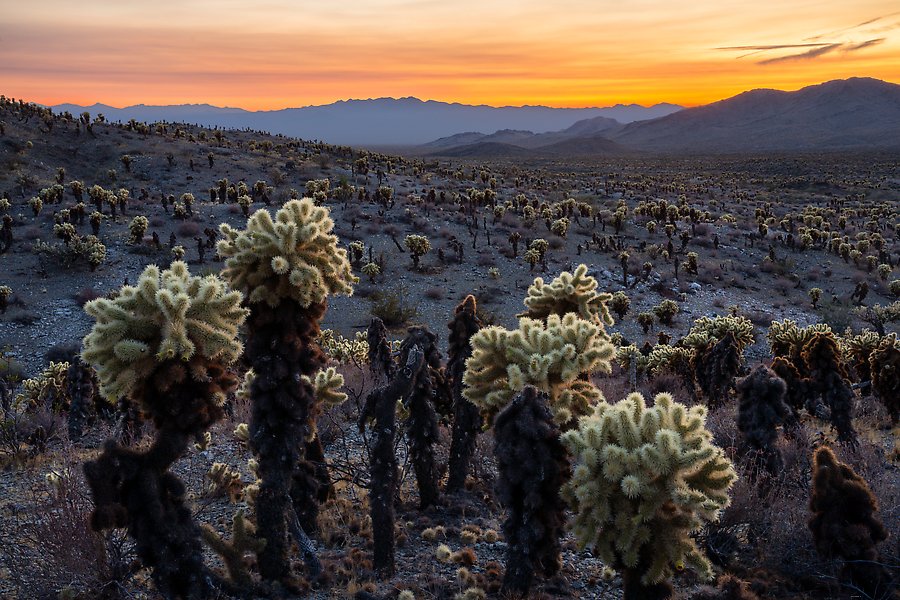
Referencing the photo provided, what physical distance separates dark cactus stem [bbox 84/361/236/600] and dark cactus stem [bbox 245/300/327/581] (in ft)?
2.08

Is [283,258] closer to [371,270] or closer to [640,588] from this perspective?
[640,588]

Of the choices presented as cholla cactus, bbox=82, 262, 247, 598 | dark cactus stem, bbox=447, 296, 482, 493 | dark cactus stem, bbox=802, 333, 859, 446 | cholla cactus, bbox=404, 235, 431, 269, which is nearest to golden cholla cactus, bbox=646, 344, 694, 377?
dark cactus stem, bbox=802, 333, 859, 446

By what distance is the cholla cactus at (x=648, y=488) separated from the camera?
512cm

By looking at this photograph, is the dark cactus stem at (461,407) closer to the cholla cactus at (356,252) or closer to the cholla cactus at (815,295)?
the cholla cactus at (356,252)

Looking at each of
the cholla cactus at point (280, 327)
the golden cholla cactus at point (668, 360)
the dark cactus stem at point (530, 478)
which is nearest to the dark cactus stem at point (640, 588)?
the dark cactus stem at point (530, 478)

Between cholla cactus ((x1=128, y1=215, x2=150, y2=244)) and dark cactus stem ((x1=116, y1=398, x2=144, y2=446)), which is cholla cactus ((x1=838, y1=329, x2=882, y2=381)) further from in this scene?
cholla cactus ((x1=128, y1=215, x2=150, y2=244))

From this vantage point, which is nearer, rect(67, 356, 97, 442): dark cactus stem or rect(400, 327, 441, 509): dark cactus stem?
rect(400, 327, 441, 509): dark cactus stem

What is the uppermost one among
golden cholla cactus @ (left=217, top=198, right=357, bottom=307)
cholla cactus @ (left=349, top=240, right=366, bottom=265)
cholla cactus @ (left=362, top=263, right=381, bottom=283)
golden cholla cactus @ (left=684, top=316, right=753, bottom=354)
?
golden cholla cactus @ (left=217, top=198, right=357, bottom=307)

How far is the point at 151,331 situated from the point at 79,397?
24.3 ft

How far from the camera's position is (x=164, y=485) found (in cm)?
565

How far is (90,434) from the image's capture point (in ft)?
38.6

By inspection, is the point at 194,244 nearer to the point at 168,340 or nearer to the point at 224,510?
the point at 224,510

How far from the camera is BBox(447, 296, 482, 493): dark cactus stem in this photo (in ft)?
29.4

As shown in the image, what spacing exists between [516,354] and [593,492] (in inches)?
74.8
